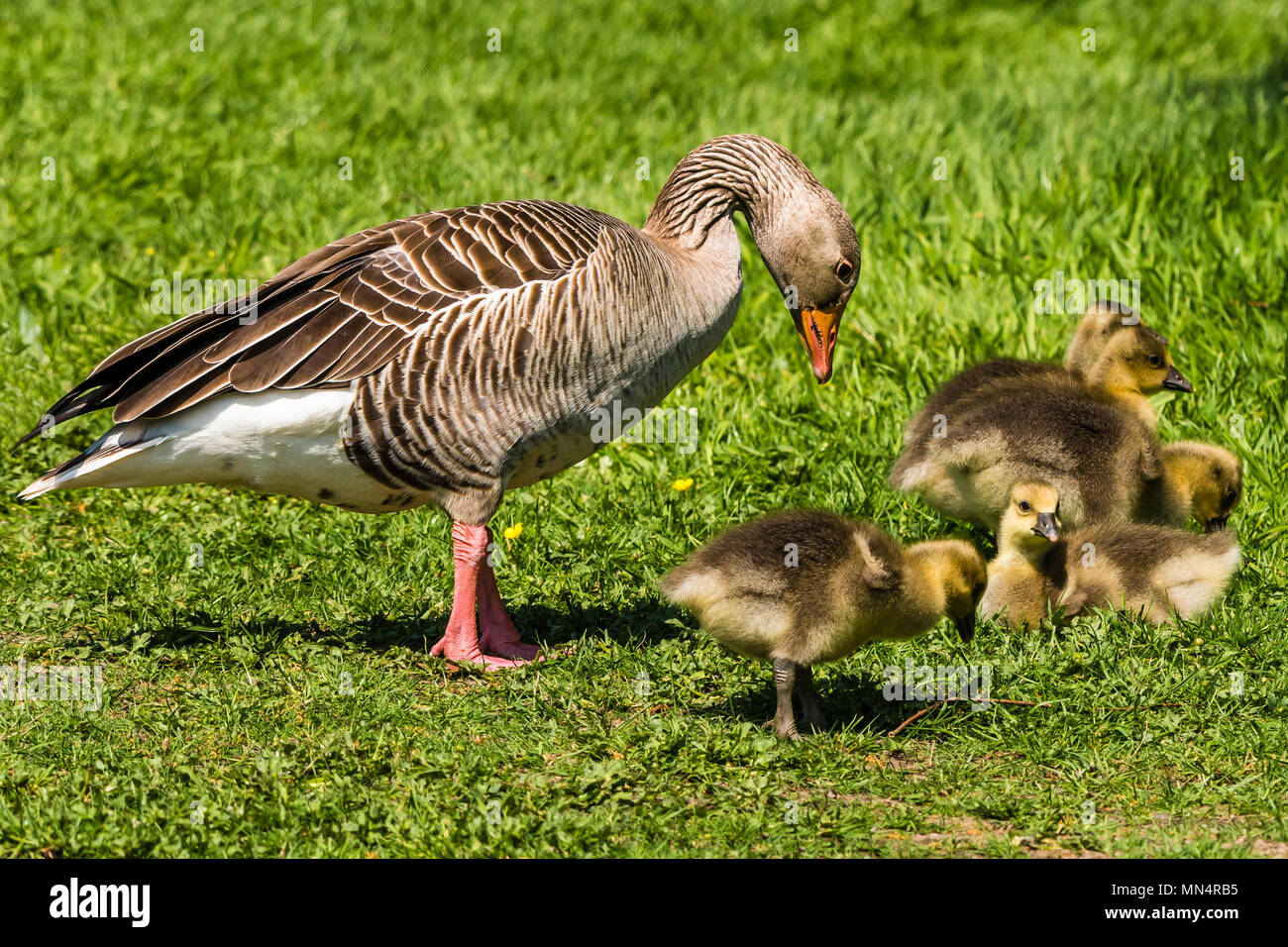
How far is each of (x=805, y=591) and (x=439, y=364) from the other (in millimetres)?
1739

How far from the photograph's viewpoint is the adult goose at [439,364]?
5734 mm

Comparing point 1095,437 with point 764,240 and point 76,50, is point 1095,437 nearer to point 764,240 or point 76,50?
point 764,240

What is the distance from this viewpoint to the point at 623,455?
779 centimetres

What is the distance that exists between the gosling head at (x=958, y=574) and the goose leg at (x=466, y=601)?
1.78 meters

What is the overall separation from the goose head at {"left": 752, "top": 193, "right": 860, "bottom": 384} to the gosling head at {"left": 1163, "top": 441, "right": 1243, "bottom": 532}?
171 cm

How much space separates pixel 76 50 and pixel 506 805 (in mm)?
9577

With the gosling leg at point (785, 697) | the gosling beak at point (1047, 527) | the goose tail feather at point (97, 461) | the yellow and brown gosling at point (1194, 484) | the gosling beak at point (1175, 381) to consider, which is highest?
the gosling beak at point (1175, 381)

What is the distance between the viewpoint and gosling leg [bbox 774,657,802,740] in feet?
16.8

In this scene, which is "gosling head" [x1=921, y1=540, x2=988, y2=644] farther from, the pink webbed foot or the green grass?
the pink webbed foot

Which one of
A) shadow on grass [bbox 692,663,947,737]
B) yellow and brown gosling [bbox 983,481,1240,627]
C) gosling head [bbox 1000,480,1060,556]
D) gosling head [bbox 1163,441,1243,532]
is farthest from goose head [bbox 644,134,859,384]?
gosling head [bbox 1163,441,1243,532]

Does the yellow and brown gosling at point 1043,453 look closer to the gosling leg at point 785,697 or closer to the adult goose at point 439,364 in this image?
the adult goose at point 439,364

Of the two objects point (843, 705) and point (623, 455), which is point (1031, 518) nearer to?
point (843, 705)

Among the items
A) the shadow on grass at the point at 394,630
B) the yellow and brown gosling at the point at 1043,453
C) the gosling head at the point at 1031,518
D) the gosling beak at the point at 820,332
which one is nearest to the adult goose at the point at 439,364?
the gosling beak at the point at 820,332

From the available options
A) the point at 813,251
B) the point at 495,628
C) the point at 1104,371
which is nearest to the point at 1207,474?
the point at 1104,371
